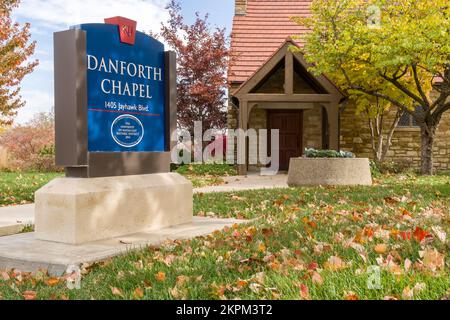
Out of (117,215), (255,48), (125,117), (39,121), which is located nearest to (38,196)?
(117,215)

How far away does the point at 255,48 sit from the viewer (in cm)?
1967

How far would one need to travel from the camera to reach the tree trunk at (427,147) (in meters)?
16.6

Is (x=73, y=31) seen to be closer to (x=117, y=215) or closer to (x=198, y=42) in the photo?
(x=117, y=215)

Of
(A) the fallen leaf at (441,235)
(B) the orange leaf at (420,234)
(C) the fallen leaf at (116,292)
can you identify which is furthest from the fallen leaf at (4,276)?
(A) the fallen leaf at (441,235)

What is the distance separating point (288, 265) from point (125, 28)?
3.44m

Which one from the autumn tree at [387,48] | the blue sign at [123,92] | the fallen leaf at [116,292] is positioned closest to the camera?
the fallen leaf at [116,292]

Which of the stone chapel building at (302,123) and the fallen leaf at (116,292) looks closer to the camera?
the fallen leaf at (116,292)

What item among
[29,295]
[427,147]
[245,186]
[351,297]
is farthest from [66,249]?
[427,147]

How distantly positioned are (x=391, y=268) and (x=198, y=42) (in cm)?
1784

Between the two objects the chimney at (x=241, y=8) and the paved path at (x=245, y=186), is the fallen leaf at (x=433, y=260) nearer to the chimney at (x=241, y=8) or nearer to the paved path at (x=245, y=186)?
the paved path at (x=245, y=186)

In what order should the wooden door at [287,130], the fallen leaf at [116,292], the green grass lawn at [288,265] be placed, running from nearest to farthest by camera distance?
1. the green grass lawn at [288,265]
2. the fallen leaf at [116,292]
3. the wooden door at [287,130]

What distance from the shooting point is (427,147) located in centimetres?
1664

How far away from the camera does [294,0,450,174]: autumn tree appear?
14.4m

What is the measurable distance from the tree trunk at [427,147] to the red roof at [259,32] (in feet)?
19.9
